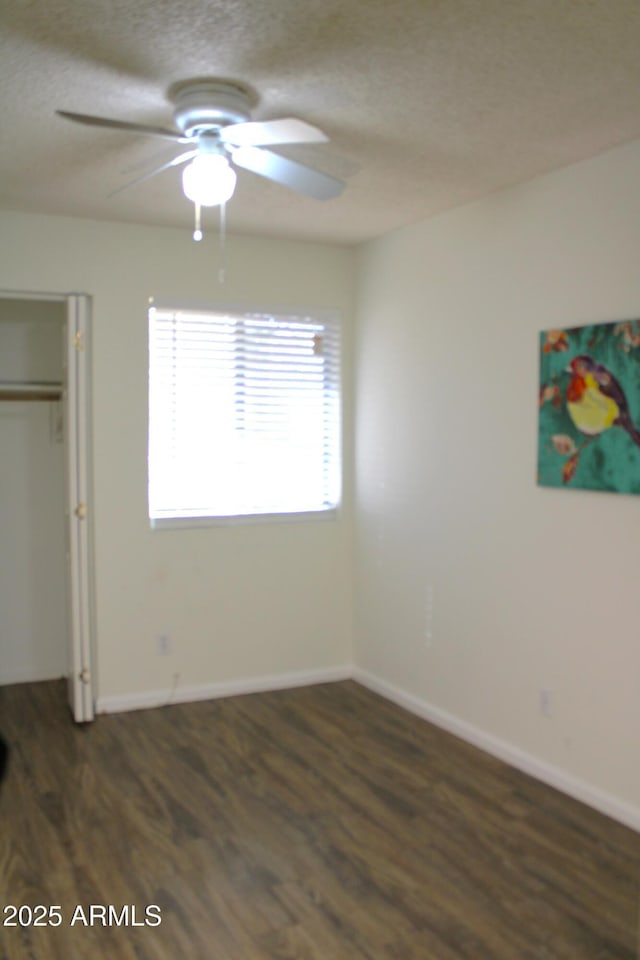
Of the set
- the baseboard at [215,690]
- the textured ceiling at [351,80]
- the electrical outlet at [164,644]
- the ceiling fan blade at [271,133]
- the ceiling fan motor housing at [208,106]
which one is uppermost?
the textured ceiling at [351,80]

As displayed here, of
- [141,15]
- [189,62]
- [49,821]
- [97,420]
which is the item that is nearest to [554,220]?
[189,62]

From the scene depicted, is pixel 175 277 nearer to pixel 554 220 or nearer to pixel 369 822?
pixel 554 220

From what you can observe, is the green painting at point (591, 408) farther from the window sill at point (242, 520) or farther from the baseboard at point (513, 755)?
the window sill at point (242, 520)

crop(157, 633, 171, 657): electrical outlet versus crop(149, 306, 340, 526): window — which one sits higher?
crop(149, 306, 340, 526): window

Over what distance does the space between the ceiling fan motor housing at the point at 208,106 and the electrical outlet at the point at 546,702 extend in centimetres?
261

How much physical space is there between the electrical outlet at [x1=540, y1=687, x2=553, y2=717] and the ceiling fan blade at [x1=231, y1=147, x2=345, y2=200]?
226 centimetres

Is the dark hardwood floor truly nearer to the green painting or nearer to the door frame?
the door frame

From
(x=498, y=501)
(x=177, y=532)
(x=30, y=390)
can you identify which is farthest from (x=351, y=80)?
(x=30, y=390)

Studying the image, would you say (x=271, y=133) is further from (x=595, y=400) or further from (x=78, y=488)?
(x=78, y=488)

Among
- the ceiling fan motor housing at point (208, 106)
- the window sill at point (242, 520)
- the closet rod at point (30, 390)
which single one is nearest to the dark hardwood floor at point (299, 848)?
the window sill at point (242, 520)

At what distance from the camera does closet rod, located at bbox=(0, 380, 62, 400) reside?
15.7 ft

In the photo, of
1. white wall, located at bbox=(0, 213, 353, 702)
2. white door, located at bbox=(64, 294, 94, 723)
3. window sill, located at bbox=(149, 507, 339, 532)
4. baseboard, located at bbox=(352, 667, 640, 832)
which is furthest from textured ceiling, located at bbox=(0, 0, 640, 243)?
baseboard, located at bbox=(352, 667, 640, 832)

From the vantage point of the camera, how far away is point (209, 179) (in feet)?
8.64

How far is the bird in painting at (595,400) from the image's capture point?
314 cm
